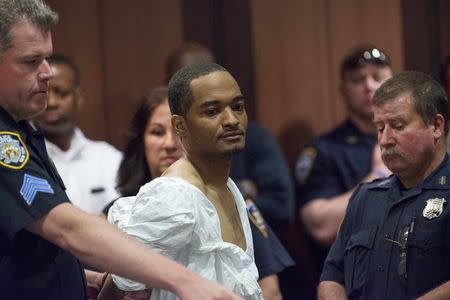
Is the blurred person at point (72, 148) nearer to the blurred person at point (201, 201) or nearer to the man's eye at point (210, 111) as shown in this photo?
the blurred person at point (201, 201)

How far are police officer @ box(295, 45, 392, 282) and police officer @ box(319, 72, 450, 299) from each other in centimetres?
127

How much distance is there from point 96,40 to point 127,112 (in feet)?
1.32

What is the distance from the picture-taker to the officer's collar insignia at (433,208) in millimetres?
2865

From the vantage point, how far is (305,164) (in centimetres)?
459

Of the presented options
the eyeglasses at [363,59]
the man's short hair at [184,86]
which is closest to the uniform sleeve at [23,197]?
the man's short hair at [184,86]

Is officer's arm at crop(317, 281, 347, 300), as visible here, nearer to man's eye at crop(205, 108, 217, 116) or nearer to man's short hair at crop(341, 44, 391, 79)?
man's eye at crop(205, 108, 217, 116)

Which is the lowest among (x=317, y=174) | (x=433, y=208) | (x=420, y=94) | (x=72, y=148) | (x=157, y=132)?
(x=317, y=174)

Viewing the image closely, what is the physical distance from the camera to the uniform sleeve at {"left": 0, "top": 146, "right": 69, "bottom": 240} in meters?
2.25

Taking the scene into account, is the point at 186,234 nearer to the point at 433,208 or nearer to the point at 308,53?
the point at 433,208

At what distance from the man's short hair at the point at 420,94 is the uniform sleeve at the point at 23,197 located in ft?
3.74

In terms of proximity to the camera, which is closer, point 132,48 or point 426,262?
point 426,262

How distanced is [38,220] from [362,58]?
2.69m

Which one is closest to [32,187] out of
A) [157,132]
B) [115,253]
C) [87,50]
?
[115,253]

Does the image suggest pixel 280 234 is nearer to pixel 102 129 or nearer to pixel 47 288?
pixel 102 129
